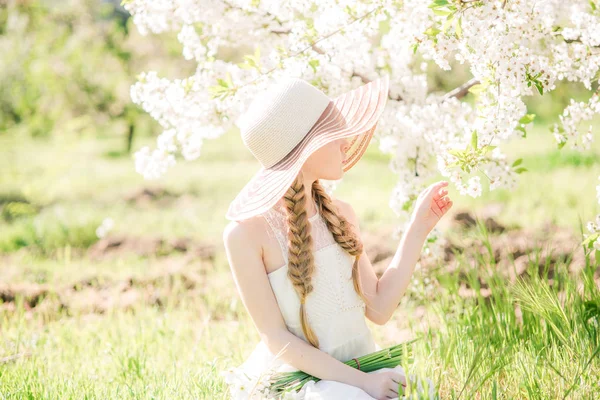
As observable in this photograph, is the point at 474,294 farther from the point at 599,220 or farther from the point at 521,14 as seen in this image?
the point at 521,14

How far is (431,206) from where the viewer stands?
2340 millimetres

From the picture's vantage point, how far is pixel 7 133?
10.8 meters

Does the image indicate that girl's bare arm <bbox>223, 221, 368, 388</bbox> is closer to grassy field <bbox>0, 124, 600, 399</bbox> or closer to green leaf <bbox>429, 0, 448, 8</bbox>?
grassy field <bbox>0, 124, 600, 399</bbox>

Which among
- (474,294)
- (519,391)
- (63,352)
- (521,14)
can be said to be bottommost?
(63,352)

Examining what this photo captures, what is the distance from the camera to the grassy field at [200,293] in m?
2.54

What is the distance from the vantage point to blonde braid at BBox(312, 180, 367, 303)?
230 cm

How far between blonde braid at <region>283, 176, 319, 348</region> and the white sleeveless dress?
0.12 ft

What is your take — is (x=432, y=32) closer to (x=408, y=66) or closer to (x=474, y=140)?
(x=474, y=140)

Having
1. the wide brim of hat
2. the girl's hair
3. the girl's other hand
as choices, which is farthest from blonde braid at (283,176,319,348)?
the girl's other hand

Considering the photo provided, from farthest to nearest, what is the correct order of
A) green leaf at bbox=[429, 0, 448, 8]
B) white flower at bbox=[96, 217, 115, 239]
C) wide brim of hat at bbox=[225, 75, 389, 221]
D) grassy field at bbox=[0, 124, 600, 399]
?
white flower at bbox=[96, 217, 115, 239]
grassy field at bbox=[0, 124, 600, 399]
green leaf at bbox=[429, 0, 448, 8]
wide brim of hat at bbox=[225, 75, 389, 221]

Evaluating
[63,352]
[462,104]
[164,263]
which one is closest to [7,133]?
[164,263]

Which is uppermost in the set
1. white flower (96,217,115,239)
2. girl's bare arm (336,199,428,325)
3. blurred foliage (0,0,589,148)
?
girl's bare arm (336,199,428,325)

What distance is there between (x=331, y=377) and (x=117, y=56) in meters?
9.56

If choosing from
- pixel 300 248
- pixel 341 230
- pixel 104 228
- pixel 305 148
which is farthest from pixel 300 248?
pixel 104 228
